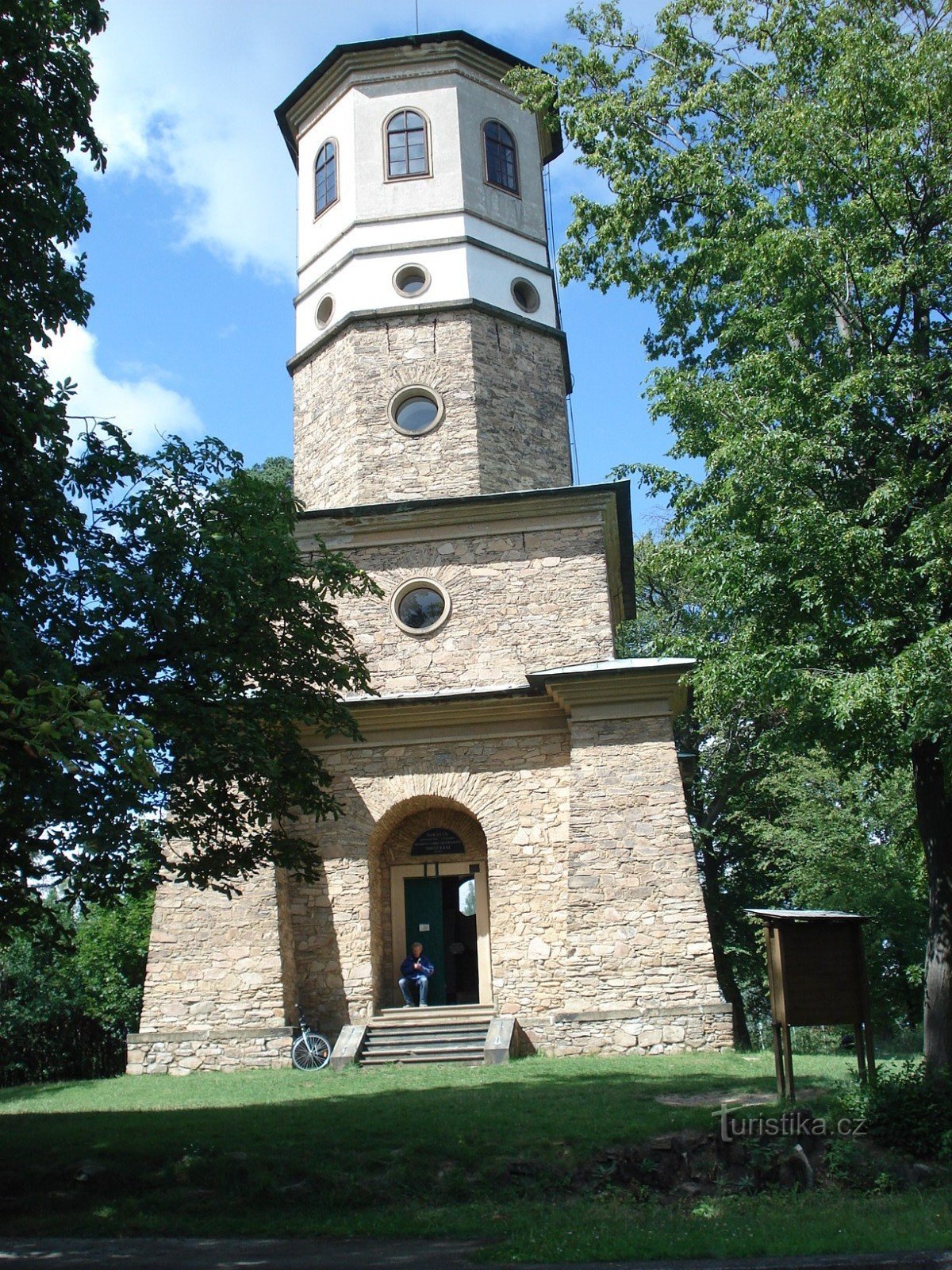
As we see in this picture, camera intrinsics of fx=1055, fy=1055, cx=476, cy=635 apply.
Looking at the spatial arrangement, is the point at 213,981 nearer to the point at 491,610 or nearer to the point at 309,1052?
the point at 309,1052

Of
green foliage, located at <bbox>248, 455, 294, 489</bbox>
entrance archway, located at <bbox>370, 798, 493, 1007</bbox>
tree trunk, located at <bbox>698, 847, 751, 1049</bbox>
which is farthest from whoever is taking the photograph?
green foliage, located at <bbox>248, 455, 294, 489</bbox>

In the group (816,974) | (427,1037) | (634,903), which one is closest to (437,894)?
(427,1037)

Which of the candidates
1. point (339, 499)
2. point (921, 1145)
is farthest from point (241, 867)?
point (339, 499)

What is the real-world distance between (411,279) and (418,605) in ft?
19.2

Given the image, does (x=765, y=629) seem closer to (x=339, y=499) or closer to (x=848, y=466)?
(x=848, y=466)

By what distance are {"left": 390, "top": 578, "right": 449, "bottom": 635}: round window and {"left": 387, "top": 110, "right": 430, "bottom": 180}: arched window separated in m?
7.56

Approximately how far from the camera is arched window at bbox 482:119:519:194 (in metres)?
18.8

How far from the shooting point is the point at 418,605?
16.1m

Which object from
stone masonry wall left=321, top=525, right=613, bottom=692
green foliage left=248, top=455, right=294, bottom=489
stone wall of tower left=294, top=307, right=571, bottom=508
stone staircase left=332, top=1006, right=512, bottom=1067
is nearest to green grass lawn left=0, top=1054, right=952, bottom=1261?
stone staircase left=332, top=1006, right=512, bottom=1067

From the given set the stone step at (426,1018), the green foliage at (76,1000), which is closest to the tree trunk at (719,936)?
the stone step at (426,1018)

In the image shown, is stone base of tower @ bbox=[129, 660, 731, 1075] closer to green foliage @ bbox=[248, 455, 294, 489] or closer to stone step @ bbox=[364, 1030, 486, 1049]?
stone step @ bbox=[364, 1030, 486, 1049]

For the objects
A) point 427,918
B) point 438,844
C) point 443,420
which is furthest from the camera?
point 443,420

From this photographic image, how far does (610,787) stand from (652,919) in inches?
70.0

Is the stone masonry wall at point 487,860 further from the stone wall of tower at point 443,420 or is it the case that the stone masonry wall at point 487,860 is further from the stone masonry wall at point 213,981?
the stone wall of tower at point 443,420
